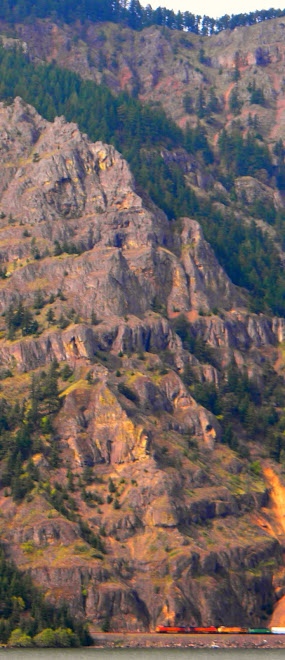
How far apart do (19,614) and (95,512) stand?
25.2 metres

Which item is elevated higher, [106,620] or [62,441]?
[62,441]

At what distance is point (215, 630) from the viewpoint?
575 ft

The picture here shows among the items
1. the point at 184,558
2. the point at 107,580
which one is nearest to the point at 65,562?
the point at 107,580

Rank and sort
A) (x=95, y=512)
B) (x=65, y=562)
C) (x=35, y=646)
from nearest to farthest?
(x=35, y=646)
(x=65, y=562)
(x=95, y=512)

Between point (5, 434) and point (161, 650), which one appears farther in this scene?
point (5, 434)

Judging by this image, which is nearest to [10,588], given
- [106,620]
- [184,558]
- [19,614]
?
[19,614]

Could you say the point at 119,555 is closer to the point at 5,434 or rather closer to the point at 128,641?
the point at 128,641

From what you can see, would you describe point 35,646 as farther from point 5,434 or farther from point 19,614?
point 5,434

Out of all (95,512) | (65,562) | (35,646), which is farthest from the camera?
(95,512)

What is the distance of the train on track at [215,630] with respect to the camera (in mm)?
173750

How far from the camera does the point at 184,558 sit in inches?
7101

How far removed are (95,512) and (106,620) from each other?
65.0ft

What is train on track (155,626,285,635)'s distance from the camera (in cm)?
17375

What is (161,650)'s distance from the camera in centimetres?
16750
